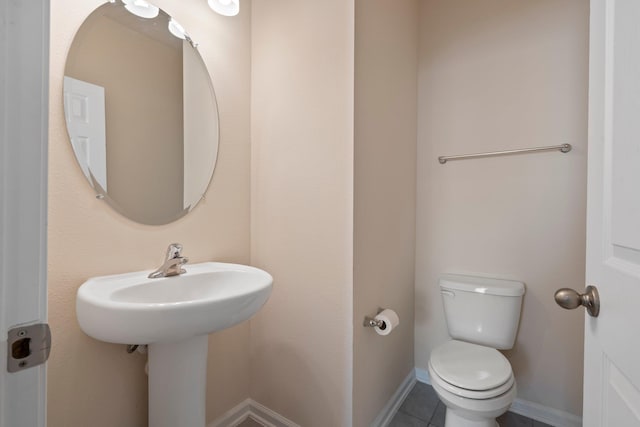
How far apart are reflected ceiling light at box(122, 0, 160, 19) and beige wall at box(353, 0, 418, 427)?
0.83 meters

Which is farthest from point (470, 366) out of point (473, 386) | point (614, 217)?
point (614, 217)

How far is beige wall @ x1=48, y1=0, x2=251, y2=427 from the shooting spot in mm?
866

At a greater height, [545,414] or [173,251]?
[173,251]

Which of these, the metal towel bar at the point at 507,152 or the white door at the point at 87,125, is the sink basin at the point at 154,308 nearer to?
the white door at the point at 87,125

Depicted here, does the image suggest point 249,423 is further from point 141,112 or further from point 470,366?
point 141,112

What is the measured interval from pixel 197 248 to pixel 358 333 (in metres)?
0.82

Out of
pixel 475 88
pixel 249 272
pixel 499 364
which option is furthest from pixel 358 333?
pixel 475 88

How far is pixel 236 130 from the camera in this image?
140 centimetres

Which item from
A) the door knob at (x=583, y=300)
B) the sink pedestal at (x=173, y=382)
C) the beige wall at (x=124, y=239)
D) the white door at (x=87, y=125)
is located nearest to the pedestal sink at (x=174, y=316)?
the sink pedestal at (x=173, y=382)

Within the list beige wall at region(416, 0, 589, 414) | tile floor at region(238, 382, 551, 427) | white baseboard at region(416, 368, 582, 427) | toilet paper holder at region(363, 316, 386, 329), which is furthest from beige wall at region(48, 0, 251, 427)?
white baseboard at region(416, 368, 582, 427)

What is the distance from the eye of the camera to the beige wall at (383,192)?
1.19 metres

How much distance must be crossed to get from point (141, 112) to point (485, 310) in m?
1.87

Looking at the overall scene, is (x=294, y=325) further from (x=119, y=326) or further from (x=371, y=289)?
(x=119, y=326)

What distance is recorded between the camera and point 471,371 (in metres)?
1.17
